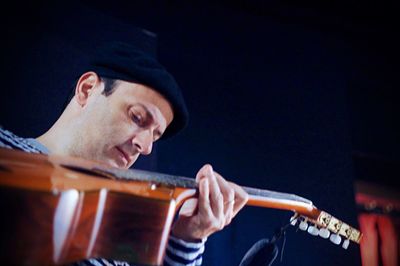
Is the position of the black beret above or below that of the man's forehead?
above

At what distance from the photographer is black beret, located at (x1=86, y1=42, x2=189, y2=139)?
1.37 metres

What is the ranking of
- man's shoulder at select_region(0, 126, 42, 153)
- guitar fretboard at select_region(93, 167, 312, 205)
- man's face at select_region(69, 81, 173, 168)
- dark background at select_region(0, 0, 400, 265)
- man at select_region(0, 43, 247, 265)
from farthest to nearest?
dark background at select_region(0, 0, 400, 265)
man's face at select_region(69, 81, 173, 168)
man at select_region(0, 43, 247, 265)
man's shoulder at select_region(0, 126, 42, 153)
guitar fretboard at select_region(93, 167, 312, 205)

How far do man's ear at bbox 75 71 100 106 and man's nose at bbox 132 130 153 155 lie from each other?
0.24 meters

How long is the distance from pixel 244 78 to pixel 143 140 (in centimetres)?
87

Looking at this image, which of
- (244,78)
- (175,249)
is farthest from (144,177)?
(244,78)

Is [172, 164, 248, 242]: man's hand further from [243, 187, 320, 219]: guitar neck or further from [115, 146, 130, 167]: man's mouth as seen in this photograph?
[115, 146, 130, 167]: man's mouth

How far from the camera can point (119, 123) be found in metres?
1.36

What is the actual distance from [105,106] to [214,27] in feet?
3.26

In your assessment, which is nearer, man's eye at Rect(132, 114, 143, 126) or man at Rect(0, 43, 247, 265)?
man at Rect(0, 43, 247, 265)

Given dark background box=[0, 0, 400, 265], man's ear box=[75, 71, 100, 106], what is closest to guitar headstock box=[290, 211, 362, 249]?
dark background box=[0, 0, 400, 265]

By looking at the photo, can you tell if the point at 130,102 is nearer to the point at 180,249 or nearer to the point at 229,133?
the point at 180,249

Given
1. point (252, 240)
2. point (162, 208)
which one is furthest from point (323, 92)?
point (162, 208)

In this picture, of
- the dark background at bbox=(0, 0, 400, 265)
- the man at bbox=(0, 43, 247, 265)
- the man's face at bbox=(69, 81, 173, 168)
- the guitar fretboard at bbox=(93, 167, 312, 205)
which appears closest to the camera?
the guitar fretboard at bbox=(93, 167, 312, 205)

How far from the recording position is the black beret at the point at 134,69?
1371mm
